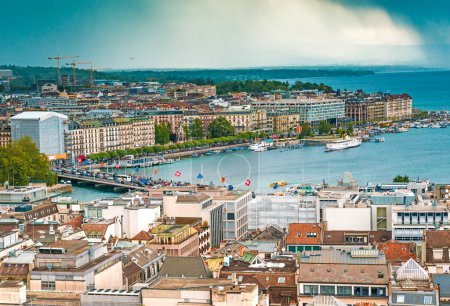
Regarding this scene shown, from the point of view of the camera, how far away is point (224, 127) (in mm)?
59188

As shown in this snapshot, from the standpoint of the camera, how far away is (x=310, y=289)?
1339cm

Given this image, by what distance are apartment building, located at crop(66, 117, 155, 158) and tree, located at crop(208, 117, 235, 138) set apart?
12.3ft

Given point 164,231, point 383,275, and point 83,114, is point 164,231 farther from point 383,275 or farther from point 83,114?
point 83,114

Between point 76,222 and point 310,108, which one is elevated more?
point 76,222

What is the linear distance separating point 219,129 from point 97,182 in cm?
2075

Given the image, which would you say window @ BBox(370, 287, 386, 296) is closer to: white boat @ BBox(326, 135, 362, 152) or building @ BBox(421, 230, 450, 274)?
building @ BBox(421, 230, 450, 274)

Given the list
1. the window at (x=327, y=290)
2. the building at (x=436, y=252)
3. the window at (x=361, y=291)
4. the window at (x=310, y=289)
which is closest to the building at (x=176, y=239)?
the building at (x=436, y=252)

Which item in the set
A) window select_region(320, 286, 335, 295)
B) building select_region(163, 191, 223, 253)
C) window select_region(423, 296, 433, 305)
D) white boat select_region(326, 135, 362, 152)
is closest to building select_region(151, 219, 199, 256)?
building select_region(163, 191, 223, 253)

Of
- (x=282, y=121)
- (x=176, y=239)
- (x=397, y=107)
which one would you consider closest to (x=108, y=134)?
(x=282, y=121)

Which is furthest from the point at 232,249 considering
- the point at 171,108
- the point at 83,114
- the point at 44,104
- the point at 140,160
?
the point at 44,104

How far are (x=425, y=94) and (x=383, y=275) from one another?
103475 millimetres

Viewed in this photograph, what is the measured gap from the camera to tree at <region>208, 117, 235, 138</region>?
5916 centimetres

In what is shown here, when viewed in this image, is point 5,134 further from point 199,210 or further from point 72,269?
point 72,269

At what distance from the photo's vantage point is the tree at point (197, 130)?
2320 inches
